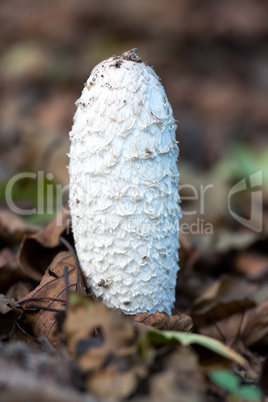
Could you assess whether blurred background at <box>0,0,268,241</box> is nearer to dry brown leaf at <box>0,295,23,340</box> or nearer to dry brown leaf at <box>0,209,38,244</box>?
Answer: dry brown leaf at <box>0,209,38,244</box>

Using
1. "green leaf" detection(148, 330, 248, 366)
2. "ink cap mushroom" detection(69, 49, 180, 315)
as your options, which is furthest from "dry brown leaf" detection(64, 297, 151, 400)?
"ink cap mushroom" detection(69, 49, 180, 315)

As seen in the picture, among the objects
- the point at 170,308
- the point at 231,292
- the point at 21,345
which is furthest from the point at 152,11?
the point at 21,345

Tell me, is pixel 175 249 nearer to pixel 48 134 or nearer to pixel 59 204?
pixel 59 204

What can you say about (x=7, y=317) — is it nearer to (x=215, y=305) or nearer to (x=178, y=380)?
(x=178, y=380)

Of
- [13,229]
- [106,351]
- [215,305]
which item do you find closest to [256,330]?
[215,305]

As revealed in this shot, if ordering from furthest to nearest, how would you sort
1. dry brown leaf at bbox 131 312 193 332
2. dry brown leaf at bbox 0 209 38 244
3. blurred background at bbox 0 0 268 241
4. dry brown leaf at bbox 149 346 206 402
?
blurred background at bbox 0 0 268 241
dry brown leaf at bbox 0 209 38 244
dry brown leaf at bbox 131 312 193 332
dry brown leaf at bbox 149 346 206 402
